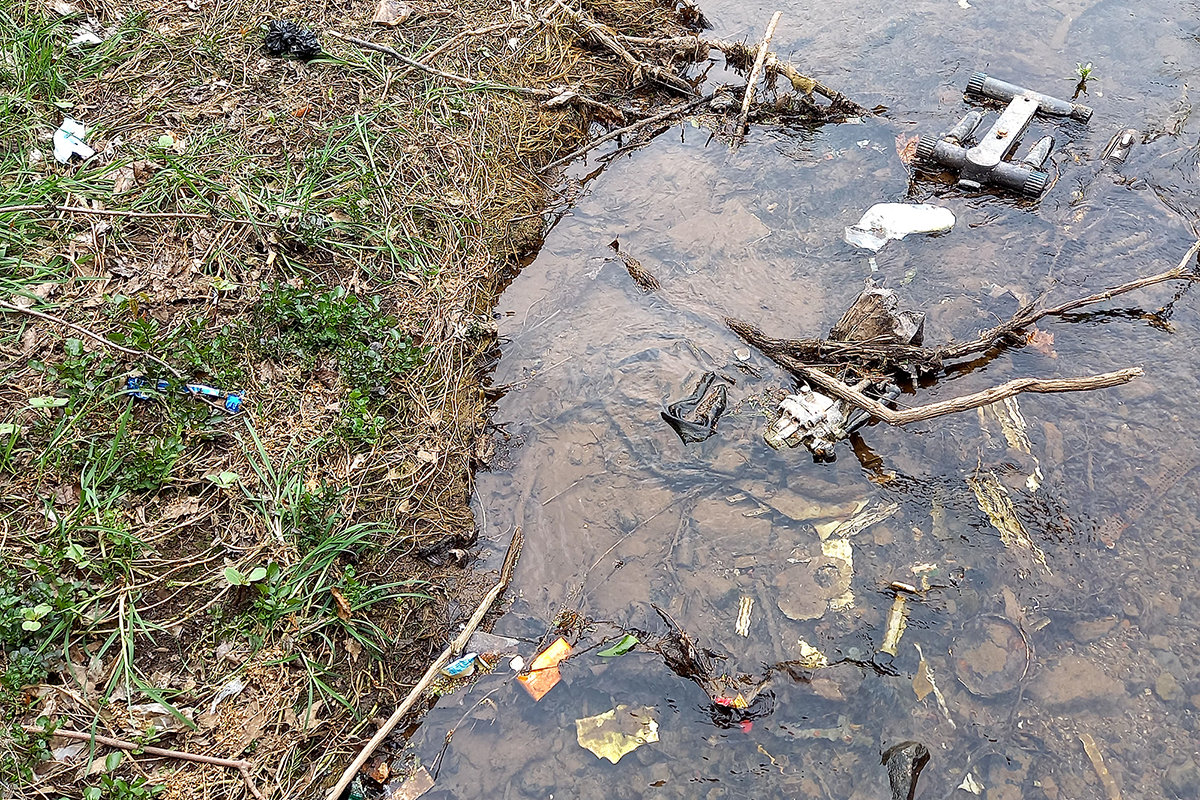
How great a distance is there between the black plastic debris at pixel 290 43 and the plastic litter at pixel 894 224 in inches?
151

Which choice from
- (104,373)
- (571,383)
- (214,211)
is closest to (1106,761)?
(571,383)

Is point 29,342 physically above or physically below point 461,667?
above

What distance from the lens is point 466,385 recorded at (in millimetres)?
4172

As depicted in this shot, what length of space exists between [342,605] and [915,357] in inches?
125

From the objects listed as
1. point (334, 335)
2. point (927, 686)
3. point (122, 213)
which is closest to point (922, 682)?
point (927, 686)

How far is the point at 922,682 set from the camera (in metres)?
3.16

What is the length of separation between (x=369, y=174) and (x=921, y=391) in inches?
139

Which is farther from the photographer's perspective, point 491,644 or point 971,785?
point 491,644

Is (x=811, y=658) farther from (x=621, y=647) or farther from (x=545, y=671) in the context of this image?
(x=545, y=671)

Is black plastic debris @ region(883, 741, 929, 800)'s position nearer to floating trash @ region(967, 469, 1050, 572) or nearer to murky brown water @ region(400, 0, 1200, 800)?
murky brown water @ region(400, 0, 1200, 800)

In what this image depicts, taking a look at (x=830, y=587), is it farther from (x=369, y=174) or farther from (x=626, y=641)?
(x=369, y=174)

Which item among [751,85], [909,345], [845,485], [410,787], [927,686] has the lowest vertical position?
[410,787]

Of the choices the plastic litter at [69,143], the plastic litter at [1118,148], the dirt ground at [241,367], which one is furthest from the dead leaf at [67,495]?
the plastic litter at [1118,148]

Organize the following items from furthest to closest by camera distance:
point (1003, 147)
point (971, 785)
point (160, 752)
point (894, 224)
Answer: point (1003, 147)
point (894, 224)
point (971, 785)
point (160, 752)
